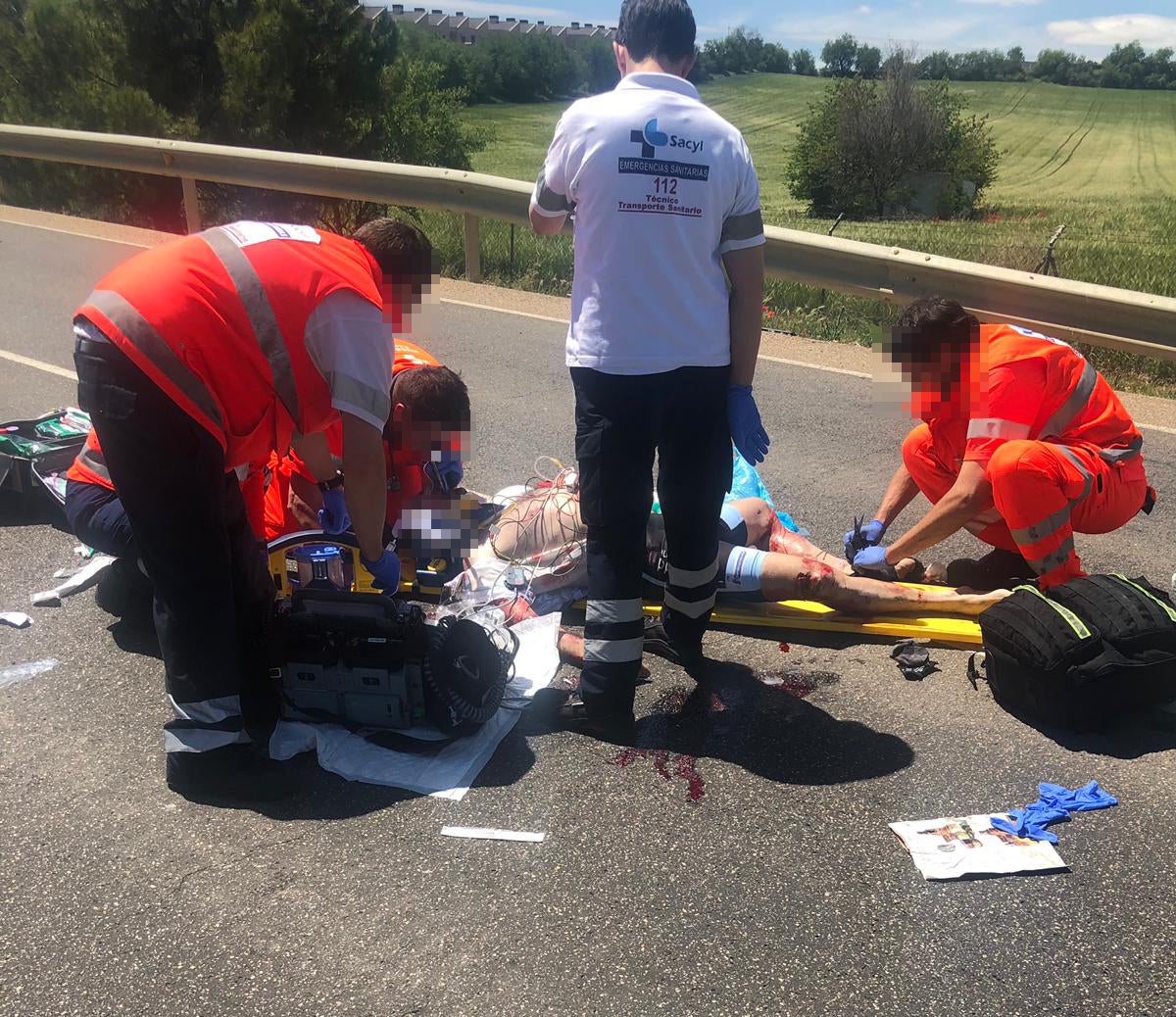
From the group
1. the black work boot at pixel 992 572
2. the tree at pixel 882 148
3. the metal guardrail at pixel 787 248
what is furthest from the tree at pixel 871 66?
the black work boot at pixel 992 572

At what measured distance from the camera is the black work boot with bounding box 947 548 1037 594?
14.6 feet

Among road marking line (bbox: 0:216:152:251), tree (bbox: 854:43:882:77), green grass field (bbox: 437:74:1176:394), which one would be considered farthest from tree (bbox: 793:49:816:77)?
road marking line (bbox: 0:216:152:251)

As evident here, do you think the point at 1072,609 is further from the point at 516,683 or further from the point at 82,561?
the point at 82,561

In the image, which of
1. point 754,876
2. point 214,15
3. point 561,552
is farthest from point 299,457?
point 214,15

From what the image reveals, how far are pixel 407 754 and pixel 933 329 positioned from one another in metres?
2.36

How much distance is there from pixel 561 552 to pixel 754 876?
1791 millimetres

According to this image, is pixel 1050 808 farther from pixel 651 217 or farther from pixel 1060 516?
pixel 651 217

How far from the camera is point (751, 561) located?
13.6ft

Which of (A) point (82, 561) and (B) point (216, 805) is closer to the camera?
(B) point (216, 805)

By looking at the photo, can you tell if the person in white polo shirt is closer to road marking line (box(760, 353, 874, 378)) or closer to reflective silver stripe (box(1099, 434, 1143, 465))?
reflective silver stripe (box(1099, 434, 1143, 465))

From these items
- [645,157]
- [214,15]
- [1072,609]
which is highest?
[214,15]

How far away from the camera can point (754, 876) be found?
9.03ft

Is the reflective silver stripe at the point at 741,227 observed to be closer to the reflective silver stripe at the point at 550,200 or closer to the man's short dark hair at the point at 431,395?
the reflective silver stripe at the point at 550,200

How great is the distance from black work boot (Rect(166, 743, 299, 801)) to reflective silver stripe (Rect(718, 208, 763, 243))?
6.56ft
